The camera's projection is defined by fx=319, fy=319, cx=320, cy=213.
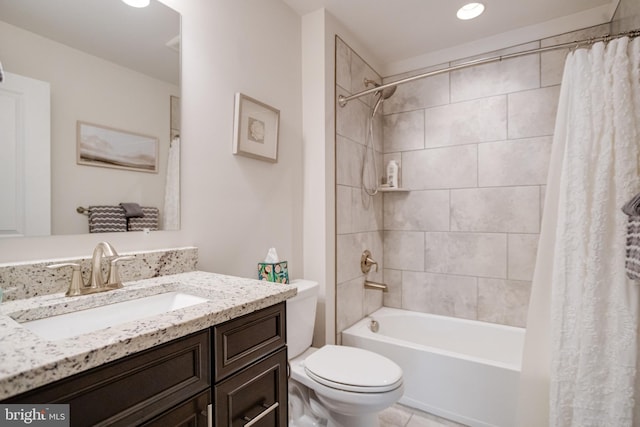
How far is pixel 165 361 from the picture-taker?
707 millimetres

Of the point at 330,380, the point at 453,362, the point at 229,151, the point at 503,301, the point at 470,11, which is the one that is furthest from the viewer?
the point at 503,301

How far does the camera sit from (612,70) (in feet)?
4.40

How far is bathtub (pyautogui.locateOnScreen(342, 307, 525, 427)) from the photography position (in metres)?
1.75

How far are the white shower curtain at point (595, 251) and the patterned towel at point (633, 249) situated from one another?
1.7 inches

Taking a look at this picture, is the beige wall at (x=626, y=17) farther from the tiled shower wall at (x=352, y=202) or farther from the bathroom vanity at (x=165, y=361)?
the bathroom vanity at (x=165, y=361)

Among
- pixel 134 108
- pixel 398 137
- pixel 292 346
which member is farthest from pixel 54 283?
pixel 398 137

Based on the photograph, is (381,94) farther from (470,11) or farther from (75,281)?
(75,281)

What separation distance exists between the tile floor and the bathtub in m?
0.03

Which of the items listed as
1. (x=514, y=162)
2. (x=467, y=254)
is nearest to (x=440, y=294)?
(x=467, y=254)

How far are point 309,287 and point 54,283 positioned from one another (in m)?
1.08

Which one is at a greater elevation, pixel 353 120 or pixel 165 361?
pixel 353 120

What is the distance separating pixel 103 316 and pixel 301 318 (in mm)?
959

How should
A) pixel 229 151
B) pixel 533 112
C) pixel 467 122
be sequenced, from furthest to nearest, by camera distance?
1. pixel 467 122
2. pixel 533 112
3. pixel 229 151

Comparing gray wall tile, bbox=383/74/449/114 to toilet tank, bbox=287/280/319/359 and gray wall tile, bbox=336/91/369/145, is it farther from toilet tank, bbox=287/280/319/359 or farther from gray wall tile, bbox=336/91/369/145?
toilet tank, bbox=287/280/319/359
